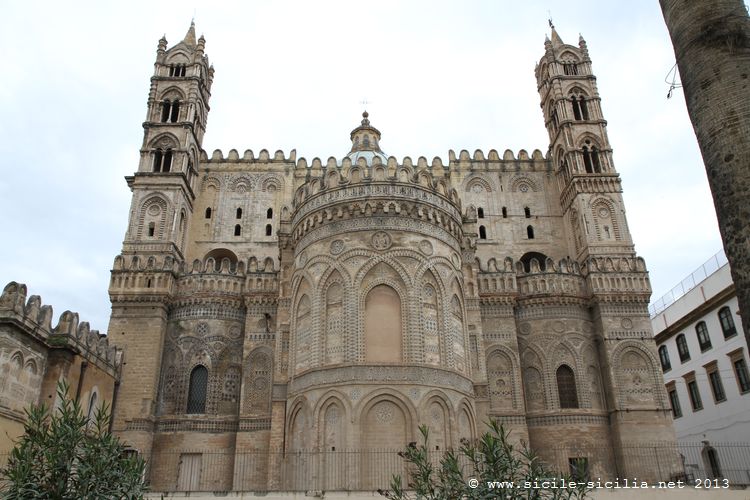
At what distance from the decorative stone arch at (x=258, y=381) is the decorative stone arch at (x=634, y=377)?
1405 centimetres

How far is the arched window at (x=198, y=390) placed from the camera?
934 inches

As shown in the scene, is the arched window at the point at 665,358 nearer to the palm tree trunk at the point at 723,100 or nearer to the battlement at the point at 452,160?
the battlement at the point at 452,160

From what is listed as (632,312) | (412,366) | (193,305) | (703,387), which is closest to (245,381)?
(193,305)

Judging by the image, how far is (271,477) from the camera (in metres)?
18.9

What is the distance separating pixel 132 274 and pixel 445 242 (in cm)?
1369

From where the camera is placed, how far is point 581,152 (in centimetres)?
2980

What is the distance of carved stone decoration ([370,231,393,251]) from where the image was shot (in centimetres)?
1944

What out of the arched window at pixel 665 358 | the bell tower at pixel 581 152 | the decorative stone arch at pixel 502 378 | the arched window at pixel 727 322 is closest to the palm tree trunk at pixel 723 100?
the decorative stone arch at pixel 502 378

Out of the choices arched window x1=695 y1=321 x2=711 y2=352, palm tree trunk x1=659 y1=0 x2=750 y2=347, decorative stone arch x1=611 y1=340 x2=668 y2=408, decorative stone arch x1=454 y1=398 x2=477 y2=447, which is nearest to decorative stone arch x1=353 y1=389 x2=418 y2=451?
decorative stone arch x1=454 y1=398 x2=477 y2=447

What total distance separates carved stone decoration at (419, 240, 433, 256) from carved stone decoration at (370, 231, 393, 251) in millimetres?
1057

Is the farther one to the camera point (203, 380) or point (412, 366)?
point (203, 380)

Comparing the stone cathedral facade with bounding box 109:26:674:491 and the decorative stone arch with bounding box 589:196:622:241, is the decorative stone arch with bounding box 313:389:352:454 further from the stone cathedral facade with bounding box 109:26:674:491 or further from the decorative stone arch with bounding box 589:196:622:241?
the decorative stone arch with bounding box 589:196:622:241

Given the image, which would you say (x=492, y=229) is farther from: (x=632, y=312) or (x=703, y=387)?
(x=703, y=387)

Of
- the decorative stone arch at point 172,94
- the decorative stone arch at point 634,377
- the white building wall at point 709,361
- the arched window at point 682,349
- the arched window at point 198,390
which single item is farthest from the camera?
the arched window at point 682,349
